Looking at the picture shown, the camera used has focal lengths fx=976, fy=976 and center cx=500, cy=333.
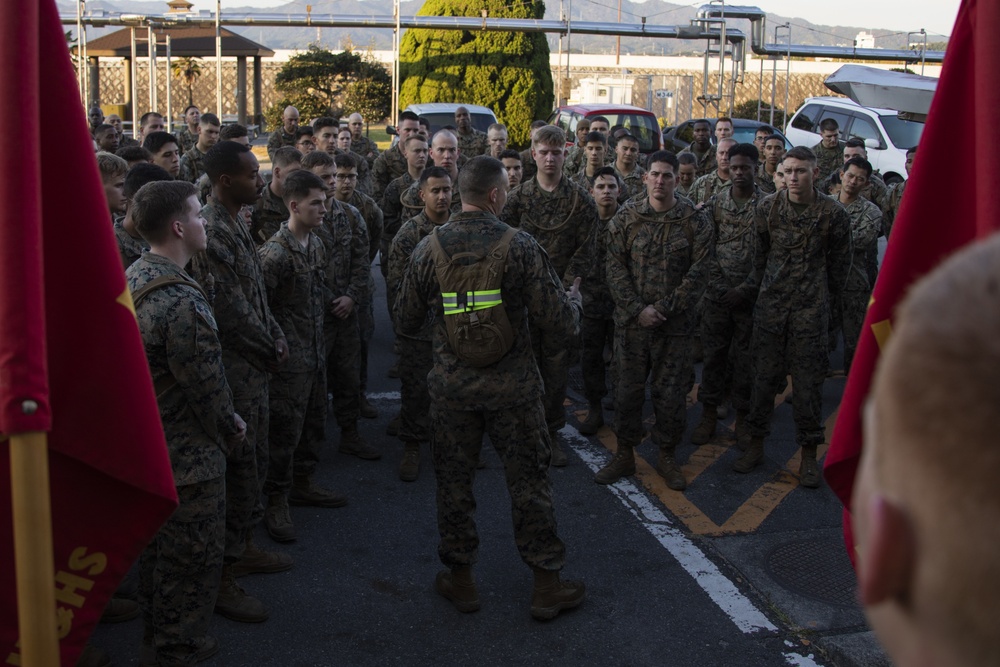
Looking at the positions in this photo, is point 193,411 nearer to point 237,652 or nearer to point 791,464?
point 237,652

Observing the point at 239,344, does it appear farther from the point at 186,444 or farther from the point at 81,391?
the point at 81,391

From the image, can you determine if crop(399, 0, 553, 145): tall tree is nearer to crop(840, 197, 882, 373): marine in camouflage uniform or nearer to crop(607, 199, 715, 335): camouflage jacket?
crop(840, 197, 882, 373): marine in camouflage uniform

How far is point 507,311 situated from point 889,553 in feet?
12.0

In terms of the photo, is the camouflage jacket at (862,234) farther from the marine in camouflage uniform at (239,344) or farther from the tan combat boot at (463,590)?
the marine in camouflage uniform at (239,344)

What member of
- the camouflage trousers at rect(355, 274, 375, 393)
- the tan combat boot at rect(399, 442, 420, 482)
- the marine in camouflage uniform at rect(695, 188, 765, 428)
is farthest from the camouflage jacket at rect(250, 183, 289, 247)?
the marine in camouflage uniform at rect(695, 188, 765, 428)

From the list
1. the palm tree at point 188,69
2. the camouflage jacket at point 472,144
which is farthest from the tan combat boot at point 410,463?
the palm tree at point 188,69

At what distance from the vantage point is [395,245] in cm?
664

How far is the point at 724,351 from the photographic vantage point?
7.38m

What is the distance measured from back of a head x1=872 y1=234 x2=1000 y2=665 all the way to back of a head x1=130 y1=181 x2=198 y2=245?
11.1ft

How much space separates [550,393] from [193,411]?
3.22 meters

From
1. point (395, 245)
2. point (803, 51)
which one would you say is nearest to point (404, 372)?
point (395, 245)

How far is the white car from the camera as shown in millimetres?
16297

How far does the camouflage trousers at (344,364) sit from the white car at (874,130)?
10.8 m

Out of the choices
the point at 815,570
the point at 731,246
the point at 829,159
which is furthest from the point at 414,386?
the point at 829,159
